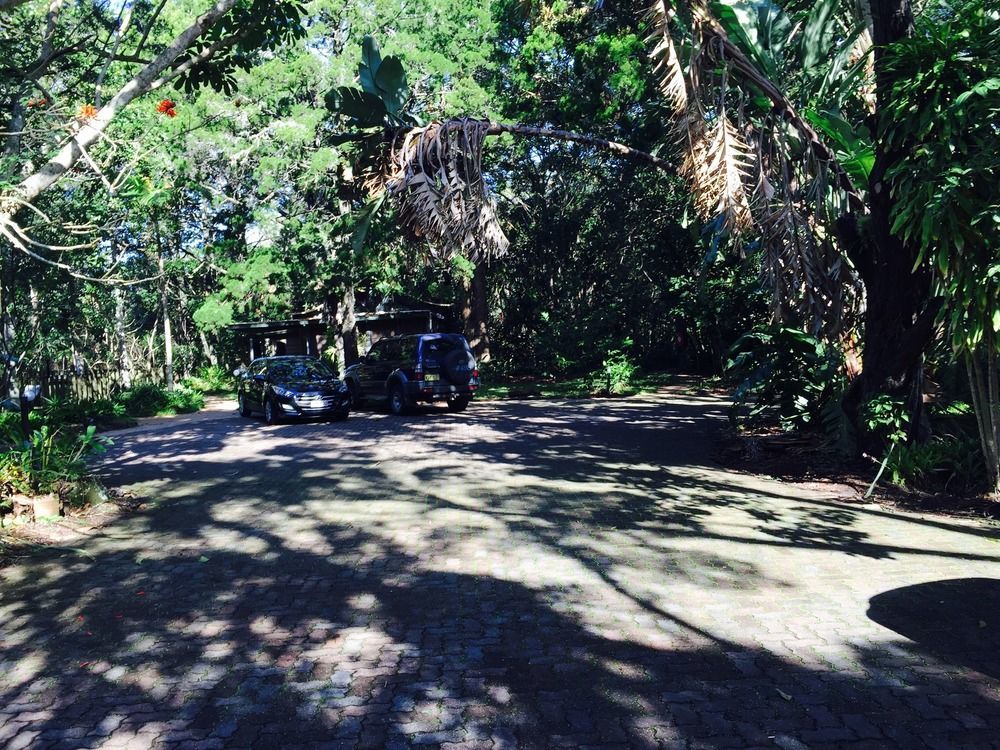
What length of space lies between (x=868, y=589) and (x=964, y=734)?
7.08 ft

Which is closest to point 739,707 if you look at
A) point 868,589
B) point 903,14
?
point 868,589

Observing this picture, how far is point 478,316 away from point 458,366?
14101 millimetres

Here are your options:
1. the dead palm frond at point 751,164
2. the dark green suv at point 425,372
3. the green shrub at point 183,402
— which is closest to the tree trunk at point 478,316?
the green shrub at point 183,402

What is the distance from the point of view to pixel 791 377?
38.7ft

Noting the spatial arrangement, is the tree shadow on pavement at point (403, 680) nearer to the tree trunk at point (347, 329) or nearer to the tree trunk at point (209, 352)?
Result: the tree trunk at point (347, 329)

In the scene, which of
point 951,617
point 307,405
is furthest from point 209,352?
point 951,617

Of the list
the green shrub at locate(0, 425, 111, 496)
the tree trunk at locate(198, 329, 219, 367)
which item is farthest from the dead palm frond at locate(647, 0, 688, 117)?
the tree trunk at locate(198, 329, 219, 367)

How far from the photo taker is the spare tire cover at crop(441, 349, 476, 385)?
19641 mm

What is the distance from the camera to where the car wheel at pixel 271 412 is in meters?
19.0

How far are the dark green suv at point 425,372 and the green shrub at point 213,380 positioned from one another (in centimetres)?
1884

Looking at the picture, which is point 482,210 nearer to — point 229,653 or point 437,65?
point 229,653

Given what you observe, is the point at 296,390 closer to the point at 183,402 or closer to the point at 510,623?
the point at 183,402

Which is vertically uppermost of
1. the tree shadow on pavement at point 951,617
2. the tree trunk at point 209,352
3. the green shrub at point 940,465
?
the tree trunk at point 209,352

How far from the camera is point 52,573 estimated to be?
6609mm
